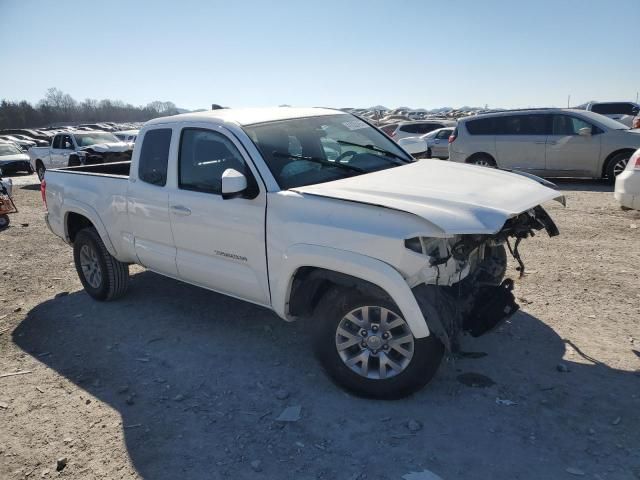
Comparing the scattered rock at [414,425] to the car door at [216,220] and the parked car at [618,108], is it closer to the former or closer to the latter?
the car door at [216,220]

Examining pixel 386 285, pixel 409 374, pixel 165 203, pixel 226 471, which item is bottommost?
pixel 226 471

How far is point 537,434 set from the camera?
3.08 m

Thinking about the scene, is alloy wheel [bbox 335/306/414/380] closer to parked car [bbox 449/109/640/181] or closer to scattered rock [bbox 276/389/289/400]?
scattered rock [bbox 276/389/289/400]

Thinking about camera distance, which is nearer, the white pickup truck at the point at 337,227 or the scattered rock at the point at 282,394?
the white pickup truck at the point at 337,227

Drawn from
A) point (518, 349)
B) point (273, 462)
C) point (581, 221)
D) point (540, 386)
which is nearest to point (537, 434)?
point (540, 386)

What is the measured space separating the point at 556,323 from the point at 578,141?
8512 millimetres

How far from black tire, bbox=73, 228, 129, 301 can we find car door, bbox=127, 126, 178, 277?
0.73 m

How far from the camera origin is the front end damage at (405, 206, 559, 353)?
124 inches

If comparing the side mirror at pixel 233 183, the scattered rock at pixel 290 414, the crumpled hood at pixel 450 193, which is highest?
the side mirror at pixel 233 183

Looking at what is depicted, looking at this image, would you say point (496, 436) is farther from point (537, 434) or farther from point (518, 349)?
point (518, 349)

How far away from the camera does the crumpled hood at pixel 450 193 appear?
3.03m

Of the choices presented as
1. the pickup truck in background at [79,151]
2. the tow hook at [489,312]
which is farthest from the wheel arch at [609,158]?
the pickup truck in background at [79,151]

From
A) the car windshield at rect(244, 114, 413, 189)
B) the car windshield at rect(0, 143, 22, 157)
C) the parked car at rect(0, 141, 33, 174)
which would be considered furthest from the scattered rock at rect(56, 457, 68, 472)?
the car windshield at rect(0, 143, 22, 157)

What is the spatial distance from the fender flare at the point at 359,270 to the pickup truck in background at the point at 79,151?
45.2 ft
